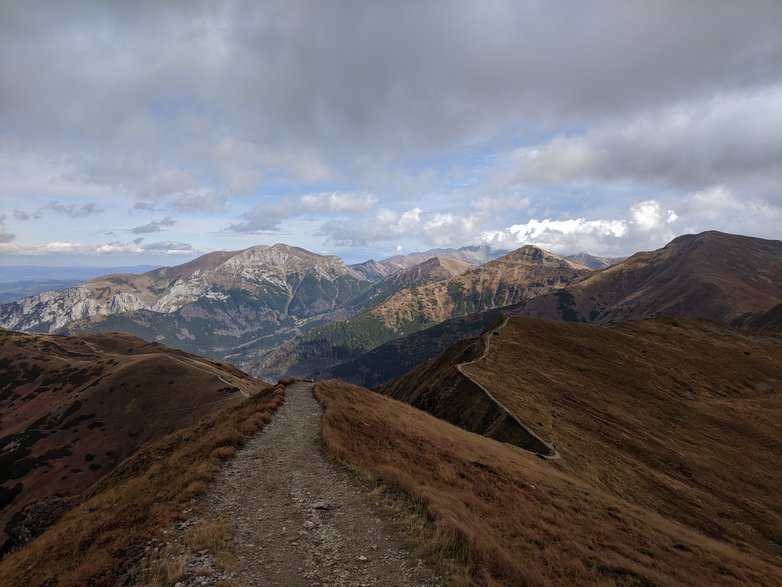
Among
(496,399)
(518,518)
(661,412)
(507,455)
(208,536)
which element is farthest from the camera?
(661,412)

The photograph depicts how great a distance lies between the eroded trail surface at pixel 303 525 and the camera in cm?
1324

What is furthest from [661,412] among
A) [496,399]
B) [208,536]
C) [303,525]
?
[208,536]

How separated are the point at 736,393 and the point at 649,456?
64433mm

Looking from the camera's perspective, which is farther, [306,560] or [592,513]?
[592,513]

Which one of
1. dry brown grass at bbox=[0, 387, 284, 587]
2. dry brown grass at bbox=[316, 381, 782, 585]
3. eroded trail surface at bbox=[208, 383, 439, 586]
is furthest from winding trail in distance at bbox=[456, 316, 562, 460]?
dry brown grass at bbox=[0, 387, 284, 587]

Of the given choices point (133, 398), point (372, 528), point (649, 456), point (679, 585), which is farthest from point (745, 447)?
point (133, 398)

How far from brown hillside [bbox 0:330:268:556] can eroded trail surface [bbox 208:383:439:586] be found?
8642cm

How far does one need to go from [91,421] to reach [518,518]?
151 meters

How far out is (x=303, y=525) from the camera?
16859 mm

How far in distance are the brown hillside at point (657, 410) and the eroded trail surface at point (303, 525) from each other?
37336mm

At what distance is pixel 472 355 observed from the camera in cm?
9556

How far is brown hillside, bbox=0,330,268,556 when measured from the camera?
3964 inches

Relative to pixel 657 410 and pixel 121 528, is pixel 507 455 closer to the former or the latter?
pixel 121 528

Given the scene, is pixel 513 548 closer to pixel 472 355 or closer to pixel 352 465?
pixel 352 465
